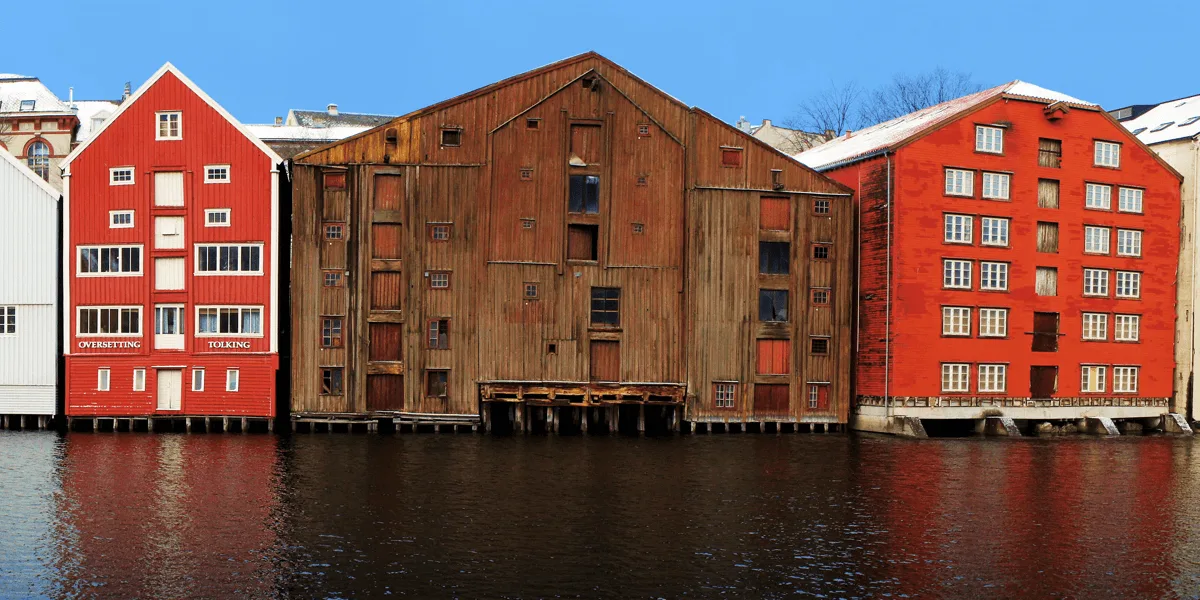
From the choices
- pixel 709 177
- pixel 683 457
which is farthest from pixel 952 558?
pixel 709 177

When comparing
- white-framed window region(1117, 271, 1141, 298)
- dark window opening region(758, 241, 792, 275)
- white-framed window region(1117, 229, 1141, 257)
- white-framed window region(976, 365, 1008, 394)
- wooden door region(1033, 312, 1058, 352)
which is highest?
white-framed window region(1117, 229, 1141, 257)

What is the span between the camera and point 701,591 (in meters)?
26.5

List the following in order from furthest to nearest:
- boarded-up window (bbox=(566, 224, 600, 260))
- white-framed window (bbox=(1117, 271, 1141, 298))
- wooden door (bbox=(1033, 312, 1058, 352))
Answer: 1. white-framed window (bbox=(1117, 271, 1141, 298))
2. wooden door (bbox=(1033, 312, 1058, 352))
3. boarded-up window (bbox=(566, 224, 600, 260))

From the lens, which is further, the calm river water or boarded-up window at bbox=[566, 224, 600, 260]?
boarded-up window at bbox=[566, 224, 600, 260]

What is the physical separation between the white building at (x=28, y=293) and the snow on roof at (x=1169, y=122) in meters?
62.7

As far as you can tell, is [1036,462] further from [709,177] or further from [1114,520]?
→ [709,177]

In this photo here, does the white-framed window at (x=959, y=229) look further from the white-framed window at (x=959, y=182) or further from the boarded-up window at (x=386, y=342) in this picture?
the boarded-up window at (x=386, y=342)

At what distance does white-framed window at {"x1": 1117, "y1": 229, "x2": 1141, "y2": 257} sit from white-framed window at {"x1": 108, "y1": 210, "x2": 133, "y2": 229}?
53.1 metres

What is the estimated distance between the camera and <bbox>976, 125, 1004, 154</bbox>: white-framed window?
65.1 meters

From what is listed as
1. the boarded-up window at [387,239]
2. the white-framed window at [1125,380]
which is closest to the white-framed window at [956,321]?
the white-framed window at [1125,380]

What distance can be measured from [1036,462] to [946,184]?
18262mm

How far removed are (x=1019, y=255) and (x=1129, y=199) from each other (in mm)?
8480

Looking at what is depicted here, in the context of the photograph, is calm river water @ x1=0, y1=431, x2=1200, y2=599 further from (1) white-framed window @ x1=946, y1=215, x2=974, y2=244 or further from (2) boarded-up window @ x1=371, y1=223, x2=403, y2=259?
(1) white-framed window @ x1=946, y1=215, x2=974, y2=244

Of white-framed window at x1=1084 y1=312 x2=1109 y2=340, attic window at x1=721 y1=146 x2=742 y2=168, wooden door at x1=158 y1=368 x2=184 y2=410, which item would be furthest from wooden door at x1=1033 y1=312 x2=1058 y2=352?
wooden door at x1=158 y1=368 x2=184 y2=410
